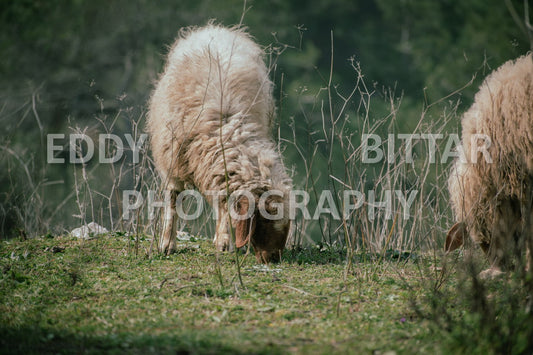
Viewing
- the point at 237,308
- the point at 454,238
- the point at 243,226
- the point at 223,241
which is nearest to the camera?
the point at 237,308

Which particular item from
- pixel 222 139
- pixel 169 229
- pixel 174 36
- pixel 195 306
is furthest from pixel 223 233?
pixel 174 36

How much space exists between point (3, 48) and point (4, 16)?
812mm

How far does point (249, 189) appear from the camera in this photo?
4.92 meters

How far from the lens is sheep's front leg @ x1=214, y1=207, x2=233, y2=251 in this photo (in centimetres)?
542

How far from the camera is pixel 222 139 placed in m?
5.21

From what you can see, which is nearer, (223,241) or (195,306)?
(195,306)

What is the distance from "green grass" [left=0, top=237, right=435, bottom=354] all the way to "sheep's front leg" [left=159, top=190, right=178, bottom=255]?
0.64 feet

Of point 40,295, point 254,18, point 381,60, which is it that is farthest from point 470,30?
point 40,295

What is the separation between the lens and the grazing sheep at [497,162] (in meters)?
4.43

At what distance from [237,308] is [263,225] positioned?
1.36 metres

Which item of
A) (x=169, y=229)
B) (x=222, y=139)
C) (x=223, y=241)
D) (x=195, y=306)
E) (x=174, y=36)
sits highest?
(x=174, y=36)

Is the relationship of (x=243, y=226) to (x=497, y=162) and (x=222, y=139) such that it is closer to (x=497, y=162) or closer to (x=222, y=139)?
(x=222, y=139)

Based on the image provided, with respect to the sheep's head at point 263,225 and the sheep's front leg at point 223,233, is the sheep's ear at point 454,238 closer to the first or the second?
the sheep's head at point 263,225

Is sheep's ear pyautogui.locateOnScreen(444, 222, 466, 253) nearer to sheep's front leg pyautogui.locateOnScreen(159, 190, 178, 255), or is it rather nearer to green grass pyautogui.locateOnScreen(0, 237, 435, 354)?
green grass pyautogui.locateOnScreen(0, 237, 435, 354)
